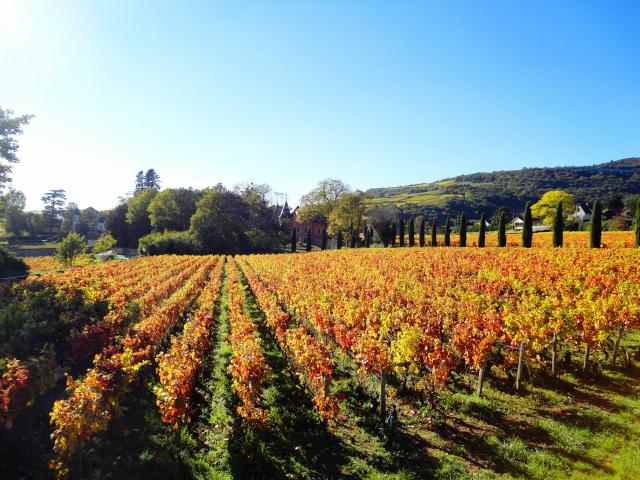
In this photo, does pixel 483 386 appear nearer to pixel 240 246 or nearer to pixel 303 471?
pixel 303 471

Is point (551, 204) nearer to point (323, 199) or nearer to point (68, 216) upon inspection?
point (323, 199)

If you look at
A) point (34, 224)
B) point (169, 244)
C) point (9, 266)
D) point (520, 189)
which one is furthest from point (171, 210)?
point (520, 189)

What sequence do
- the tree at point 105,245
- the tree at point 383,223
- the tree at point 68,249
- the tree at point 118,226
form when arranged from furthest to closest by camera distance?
the tree at point 118,226 < the tree at point 105,245 < the tree at point 383,223 < the tree at point 68,249

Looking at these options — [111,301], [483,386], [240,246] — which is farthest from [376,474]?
[240,246]

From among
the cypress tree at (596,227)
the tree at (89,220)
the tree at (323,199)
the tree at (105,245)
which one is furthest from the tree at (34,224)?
the cypress tree at (596,227)

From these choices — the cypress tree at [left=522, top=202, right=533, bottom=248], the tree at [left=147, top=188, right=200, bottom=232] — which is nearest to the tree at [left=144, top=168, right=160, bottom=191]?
the tree at [left=147, top=188, right=200, bottom=232]

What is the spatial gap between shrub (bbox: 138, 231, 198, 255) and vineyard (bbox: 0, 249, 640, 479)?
38307 mm

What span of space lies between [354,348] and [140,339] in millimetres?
5939

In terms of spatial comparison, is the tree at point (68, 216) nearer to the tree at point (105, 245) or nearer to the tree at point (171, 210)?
the tree at point (105, 245)

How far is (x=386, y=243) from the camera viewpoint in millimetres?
57500

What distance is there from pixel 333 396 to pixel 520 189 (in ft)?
472

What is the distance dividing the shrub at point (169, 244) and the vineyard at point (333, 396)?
126 feet

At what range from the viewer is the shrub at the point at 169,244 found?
50.1m

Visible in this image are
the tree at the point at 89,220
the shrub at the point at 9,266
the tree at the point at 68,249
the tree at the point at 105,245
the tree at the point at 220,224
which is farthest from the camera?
the tree at the point at 89,220
